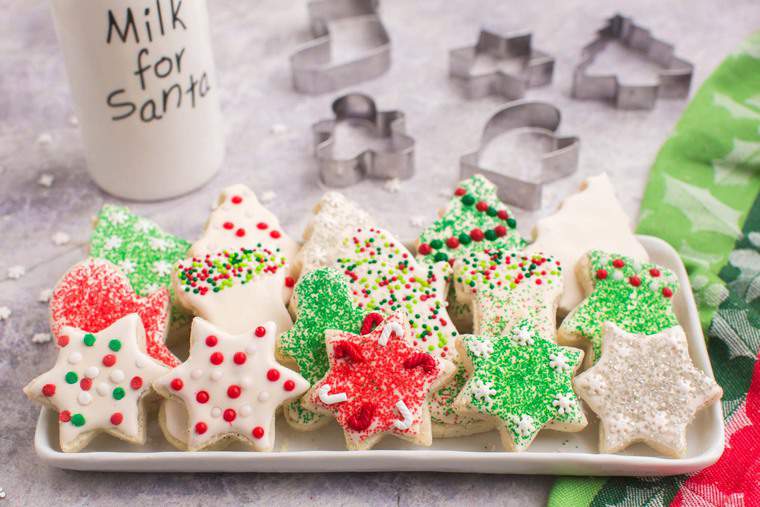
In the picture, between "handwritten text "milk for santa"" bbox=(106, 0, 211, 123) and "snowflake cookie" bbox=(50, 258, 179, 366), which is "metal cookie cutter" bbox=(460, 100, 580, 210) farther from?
"snowflake cookie" bbox=(50, 258, 179, 366)

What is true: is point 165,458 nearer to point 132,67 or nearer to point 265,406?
point 265,406

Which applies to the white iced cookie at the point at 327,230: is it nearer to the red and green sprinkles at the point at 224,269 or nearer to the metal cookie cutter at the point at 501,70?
the red and green sprinkles at the point at 224,269

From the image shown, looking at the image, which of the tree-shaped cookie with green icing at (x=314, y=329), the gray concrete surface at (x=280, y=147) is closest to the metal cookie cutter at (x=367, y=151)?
the gray concrete surface at (x=280, y=147)

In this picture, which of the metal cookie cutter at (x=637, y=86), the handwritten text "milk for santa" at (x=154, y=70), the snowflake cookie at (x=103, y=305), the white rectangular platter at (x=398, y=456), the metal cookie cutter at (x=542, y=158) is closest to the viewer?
the white rectangular platter at (x=398, y=456)

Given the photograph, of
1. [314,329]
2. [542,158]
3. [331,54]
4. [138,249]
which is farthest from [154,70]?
[542,158]

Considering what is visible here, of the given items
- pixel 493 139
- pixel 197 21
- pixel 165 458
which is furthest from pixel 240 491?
pixel 493 139

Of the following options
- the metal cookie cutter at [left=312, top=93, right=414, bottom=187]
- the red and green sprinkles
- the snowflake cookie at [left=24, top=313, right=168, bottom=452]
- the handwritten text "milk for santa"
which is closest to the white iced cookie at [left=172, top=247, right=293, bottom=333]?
the red and green sprinkles

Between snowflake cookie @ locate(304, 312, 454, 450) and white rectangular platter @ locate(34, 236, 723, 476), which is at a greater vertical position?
snowflake cookie @ locate(304, 312, 454, 450)
